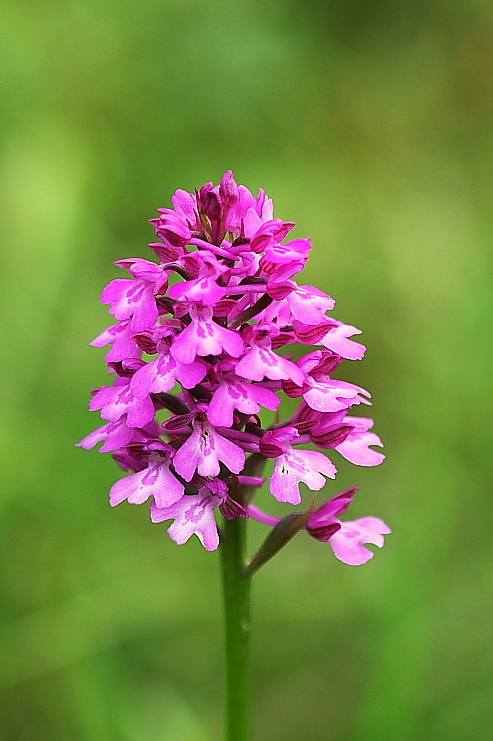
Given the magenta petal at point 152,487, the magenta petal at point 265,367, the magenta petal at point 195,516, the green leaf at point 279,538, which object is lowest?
the green leaf at point 279,538

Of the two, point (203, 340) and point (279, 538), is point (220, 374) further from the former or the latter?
point (279, 538)

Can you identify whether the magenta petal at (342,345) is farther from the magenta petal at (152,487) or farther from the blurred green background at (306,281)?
the blurred green background at (306,281)

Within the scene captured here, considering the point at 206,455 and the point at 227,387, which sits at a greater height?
the point at 227,387

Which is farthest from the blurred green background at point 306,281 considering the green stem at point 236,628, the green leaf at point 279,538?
the green leaf at point 279,538

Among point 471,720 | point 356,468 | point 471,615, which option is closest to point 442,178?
point 356,468

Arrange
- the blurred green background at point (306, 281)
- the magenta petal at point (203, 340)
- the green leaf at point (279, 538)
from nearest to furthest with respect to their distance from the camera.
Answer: the magenta petal at point (203, 340), the green leaf at point (279, 538), the blurred green background at point (306, 281)

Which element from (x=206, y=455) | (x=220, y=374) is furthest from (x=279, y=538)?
(x=220, y=374)

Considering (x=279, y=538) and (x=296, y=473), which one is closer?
(x=296, y=473)
